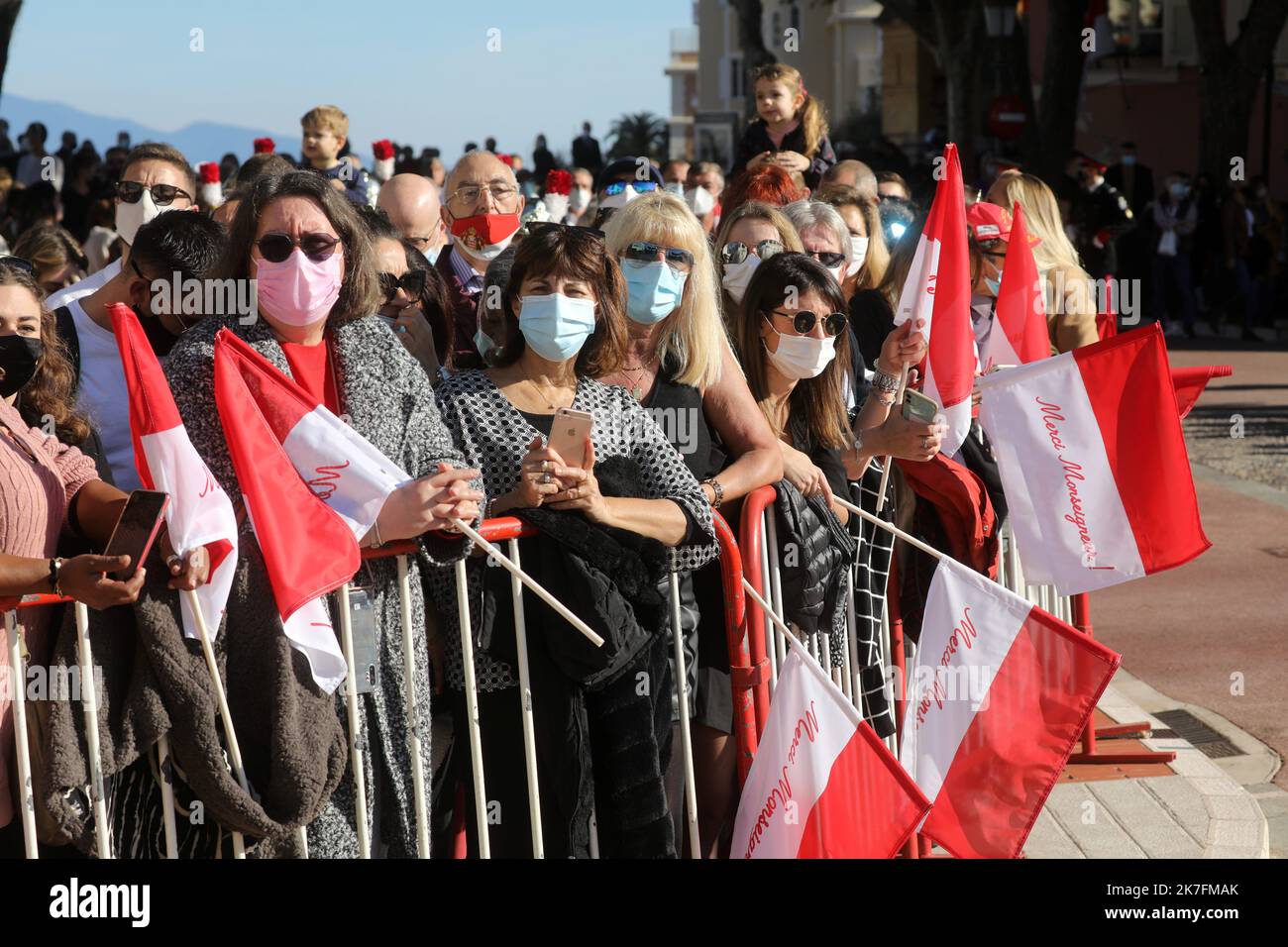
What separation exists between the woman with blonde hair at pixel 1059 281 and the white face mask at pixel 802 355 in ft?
6.08

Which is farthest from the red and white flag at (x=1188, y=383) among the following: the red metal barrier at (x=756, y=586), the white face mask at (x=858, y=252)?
the red metal barrier at (x=756, y=586)

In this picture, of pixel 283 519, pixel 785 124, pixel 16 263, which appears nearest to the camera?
pixel 283 519

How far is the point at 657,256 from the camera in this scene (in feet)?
16.1

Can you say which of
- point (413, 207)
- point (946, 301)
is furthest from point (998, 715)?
point (413, 207)

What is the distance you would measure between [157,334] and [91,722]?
5.32 ft

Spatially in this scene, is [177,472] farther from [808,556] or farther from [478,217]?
[478,217]

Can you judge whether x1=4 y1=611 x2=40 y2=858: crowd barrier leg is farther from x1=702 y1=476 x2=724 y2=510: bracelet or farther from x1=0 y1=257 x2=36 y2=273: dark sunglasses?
x1=702 y1=476 x2=724 y2=510: bracelet

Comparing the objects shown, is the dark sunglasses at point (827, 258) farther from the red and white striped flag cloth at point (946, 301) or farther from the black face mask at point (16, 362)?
the black face mask at point (16, 362)

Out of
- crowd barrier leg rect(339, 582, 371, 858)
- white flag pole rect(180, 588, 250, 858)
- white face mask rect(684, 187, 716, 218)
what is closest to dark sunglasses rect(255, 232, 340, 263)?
crowd barrier leg rect(339, 582, 371, 858)

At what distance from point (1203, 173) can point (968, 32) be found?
507 cm

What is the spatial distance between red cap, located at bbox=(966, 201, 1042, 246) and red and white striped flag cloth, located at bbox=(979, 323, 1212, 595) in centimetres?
109

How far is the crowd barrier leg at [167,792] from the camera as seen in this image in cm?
358
